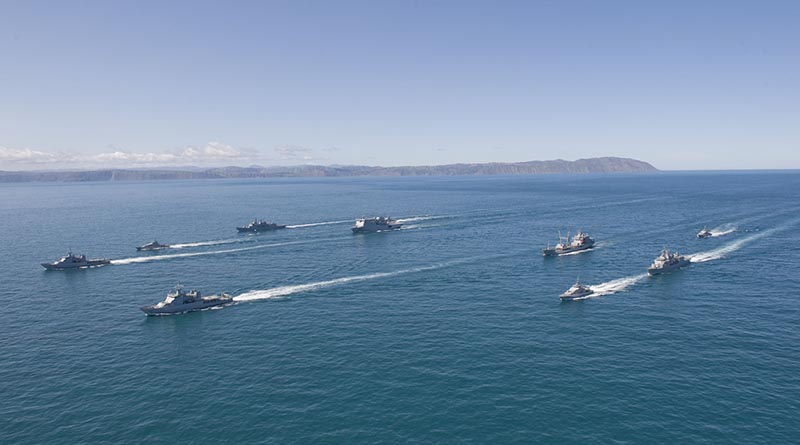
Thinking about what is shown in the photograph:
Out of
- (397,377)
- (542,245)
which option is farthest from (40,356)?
(542,245)

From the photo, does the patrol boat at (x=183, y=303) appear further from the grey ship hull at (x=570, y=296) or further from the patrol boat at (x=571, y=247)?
the patrol boat at (x=571, y=247)

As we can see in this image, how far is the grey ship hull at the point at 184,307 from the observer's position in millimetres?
106312

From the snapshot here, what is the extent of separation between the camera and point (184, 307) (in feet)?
357

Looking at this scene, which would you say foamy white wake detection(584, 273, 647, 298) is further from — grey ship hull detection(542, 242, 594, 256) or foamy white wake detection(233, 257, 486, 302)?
foamy white wake detection(233, 257, 486, 302)

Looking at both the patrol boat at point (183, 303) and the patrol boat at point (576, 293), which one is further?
the patrol boat at point (576, 293)

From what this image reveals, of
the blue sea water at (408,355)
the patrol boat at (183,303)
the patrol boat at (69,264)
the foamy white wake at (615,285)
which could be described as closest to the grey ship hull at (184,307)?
the patrol boat at (183,303)

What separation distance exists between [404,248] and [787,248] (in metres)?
143

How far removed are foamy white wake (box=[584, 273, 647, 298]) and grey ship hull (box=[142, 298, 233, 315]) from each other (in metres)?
93.7

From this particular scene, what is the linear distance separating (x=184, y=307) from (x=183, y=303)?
3.62ft

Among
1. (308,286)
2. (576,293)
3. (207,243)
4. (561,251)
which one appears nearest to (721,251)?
(561,251)

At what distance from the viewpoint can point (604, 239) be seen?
190625 mm

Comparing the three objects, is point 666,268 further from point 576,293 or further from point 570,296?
point 570,296

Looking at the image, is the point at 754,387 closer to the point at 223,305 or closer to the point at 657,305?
the point at 657,305

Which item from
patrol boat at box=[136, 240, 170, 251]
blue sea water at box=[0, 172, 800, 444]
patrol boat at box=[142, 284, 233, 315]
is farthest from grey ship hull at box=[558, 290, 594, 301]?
patrol boat at box=[136, 240, 170, 251]
